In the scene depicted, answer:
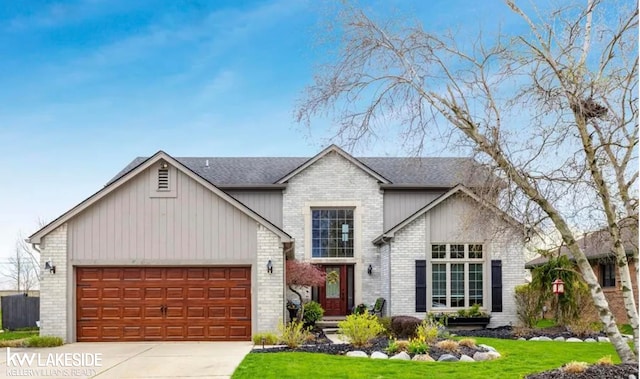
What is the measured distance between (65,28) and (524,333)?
50.2 ft

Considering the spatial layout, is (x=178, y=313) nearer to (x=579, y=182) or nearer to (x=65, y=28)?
(x=65, y=28)

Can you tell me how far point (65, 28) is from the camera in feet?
60.9

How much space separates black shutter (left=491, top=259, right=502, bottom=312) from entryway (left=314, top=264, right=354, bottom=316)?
18.2 feet

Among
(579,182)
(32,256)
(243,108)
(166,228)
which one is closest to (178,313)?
(166,228)

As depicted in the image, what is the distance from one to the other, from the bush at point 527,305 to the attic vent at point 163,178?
11.7m

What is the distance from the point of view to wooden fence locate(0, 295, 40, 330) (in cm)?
2561

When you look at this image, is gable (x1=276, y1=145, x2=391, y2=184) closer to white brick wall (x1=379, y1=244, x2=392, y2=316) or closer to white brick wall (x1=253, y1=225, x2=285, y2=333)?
white brick wall (x1=379, y1=244, x2=392, y2=316)

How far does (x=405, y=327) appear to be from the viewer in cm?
1709

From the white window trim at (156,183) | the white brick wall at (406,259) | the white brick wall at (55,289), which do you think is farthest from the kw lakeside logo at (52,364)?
the white brick wall at (406,259)

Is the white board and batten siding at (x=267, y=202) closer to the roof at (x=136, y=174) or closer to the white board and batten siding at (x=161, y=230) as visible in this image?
the white board and batten siding at (x=161, y=230)

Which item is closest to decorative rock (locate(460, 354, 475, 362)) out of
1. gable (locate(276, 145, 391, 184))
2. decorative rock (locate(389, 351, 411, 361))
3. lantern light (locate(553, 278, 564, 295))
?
decorative rock (locate(389, 351, 411, 361))

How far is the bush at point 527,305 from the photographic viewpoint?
21.5 m

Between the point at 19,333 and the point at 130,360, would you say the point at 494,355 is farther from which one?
→ the point at 19,333

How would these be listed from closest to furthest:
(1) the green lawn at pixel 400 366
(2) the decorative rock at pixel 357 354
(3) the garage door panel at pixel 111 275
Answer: (1) the green lawn at pixel 400 366, (2) the decorative rock at pixel 357 354, (3) the garage door panel at pixel 111 275
